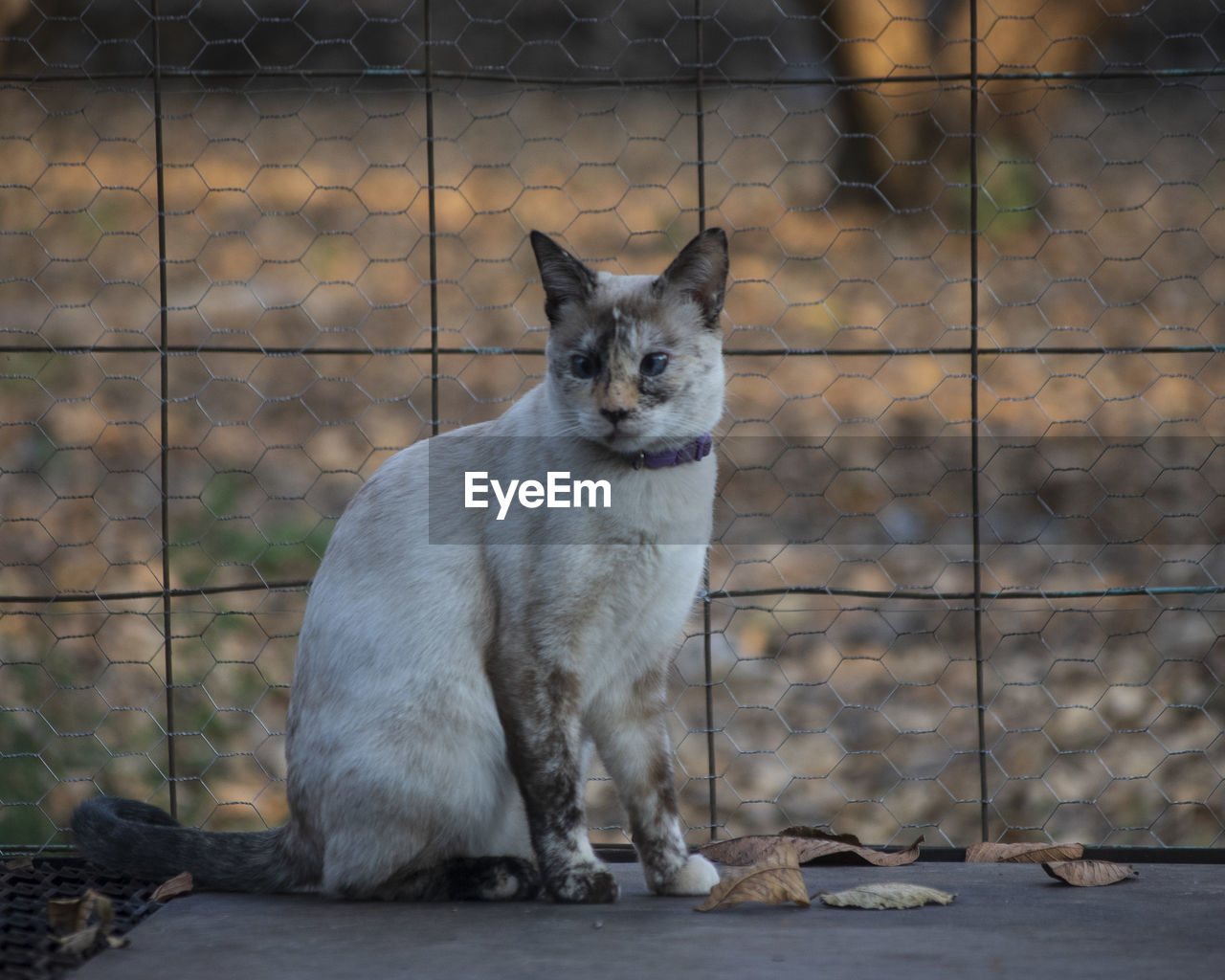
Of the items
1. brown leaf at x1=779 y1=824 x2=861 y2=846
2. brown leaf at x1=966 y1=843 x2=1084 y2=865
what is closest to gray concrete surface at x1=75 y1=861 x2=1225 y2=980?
brown leaf at x1=966 y1=843 x2=1084 y2=865

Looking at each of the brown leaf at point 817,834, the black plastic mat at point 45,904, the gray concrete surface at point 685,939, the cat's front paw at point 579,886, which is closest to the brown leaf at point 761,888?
the gray concrete surface at point 685,939

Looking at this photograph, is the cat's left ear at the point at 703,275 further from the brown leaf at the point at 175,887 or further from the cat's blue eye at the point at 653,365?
the brown leaf at the point at 175,887

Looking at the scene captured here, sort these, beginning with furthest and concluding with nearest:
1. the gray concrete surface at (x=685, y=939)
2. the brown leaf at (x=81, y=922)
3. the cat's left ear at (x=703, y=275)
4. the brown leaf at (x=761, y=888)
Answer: the cat's left ear at (x=703, y=275), the brown leaf at (x=761, y=888), the brown leaf at (x=81, y=922), the gray concrete surface at (x=685, y=939)

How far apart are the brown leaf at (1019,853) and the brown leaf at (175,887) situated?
1.54 meters

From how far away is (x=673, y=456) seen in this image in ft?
7.27

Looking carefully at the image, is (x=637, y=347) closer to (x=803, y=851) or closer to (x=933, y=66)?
(x=803, y=851)

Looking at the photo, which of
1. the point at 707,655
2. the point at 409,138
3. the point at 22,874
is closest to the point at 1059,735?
the point at 707,655

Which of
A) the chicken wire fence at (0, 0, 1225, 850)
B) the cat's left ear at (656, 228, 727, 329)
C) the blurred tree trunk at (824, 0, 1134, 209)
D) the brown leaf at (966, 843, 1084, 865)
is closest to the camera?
the cat's left ear at (656, 228, 727, 329)

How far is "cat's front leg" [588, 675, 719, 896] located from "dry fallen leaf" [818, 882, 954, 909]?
231mm

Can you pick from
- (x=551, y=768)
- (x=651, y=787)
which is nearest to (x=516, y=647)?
(x=551, y=768)

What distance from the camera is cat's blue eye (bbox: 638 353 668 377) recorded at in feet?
7.25

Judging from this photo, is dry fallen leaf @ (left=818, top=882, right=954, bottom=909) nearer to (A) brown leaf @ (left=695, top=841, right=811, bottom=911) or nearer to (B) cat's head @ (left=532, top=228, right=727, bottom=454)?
(A) brown leaf @ (left=695, top=841, right=811, bottom=911)

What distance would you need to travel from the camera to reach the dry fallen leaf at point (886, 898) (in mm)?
2160

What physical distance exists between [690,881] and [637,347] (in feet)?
3.19
